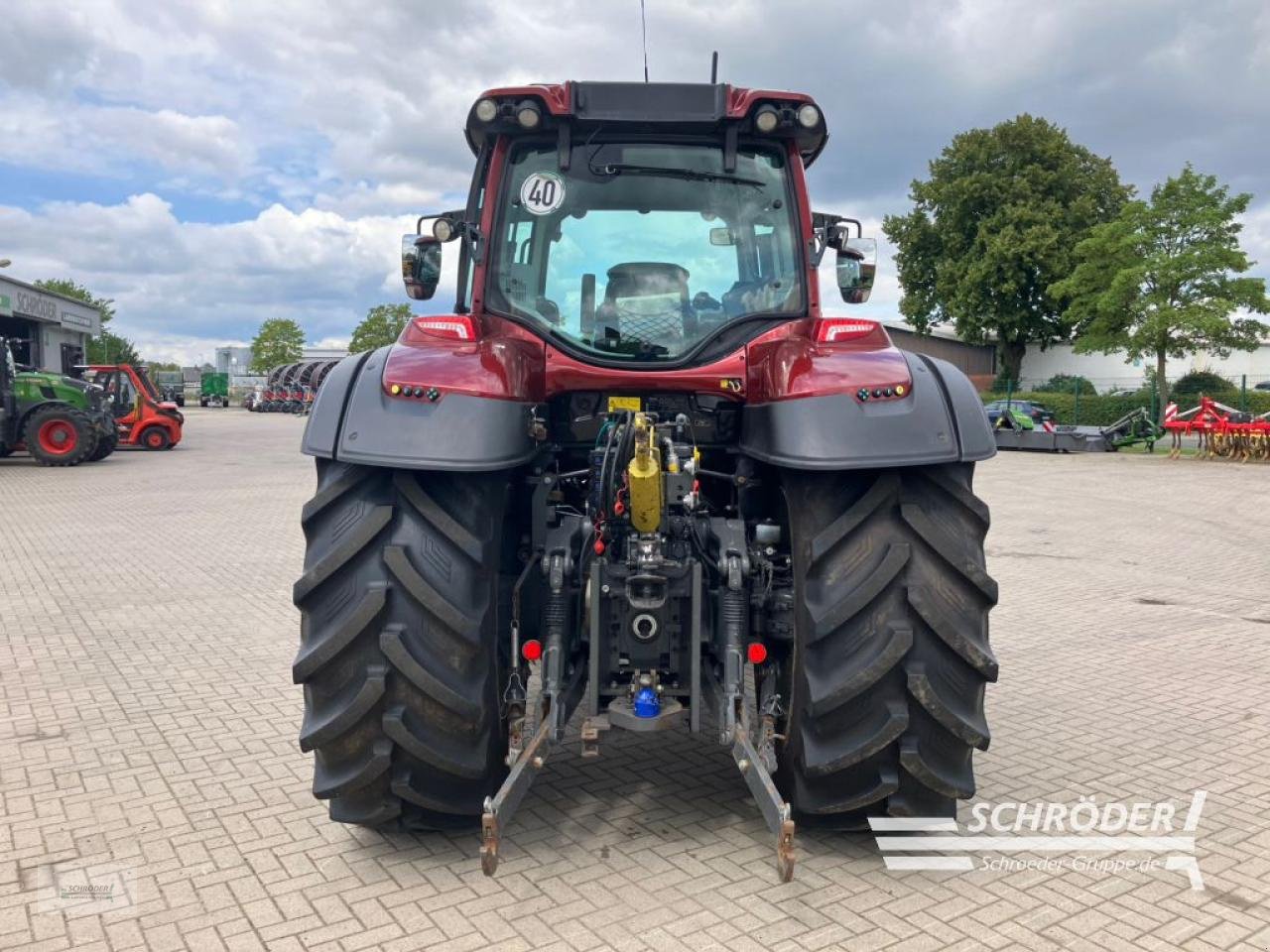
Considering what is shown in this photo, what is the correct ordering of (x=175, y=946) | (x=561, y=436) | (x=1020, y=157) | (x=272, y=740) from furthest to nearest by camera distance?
1. (x=1020, y=157)
2. (x=272, y=740)
3. (x=561, y=436)
4. (x=175, y=946)

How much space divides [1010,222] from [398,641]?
142 ft

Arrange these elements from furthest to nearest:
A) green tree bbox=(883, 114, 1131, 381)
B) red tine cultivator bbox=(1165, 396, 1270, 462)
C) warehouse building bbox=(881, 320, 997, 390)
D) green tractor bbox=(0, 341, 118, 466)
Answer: warehouse building bbox=(881, 320, 997, 390) → green tree bbox=(883, 114, 1131, 381) → red tine cultivator bbox=(1165, 396, 1270, 462) → green tractor bbox=(0, 341, 118, 466)

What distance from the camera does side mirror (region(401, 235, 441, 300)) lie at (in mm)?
4279

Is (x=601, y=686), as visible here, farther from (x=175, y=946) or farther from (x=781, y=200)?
(x=781, y=200)

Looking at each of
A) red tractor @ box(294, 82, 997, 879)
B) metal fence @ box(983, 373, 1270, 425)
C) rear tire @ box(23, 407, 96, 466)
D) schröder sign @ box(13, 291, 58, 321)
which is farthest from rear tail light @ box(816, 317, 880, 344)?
schröder sign @ box(13, 291, 58, 321)

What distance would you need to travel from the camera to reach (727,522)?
11.9 ft

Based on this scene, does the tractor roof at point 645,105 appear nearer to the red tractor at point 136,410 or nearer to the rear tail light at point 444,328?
the rear tail light at point 444,328

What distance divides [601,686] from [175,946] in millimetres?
1463

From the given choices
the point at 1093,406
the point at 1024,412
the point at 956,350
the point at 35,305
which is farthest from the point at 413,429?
the point at 956,350

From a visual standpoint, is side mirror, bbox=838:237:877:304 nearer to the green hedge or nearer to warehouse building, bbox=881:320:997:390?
the green hedge

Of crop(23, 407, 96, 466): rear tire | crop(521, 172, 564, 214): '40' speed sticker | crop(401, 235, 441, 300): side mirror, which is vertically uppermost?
crop(521, 172, 564, 214): '40' speed sticker

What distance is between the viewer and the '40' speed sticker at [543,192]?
4.10 m

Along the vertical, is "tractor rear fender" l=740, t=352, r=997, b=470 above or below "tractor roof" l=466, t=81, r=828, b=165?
below

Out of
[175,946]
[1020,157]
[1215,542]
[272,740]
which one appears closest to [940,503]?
[175,946]
